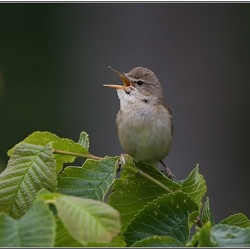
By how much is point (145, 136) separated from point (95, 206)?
290 cm

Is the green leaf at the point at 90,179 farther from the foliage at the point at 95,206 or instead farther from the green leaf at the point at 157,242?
the green leaf at the point at 157,242

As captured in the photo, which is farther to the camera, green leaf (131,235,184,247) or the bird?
the bird

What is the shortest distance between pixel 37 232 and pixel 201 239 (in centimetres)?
40

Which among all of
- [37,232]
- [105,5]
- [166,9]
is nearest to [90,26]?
[105,5]

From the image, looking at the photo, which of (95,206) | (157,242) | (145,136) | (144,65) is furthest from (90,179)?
(144,65)

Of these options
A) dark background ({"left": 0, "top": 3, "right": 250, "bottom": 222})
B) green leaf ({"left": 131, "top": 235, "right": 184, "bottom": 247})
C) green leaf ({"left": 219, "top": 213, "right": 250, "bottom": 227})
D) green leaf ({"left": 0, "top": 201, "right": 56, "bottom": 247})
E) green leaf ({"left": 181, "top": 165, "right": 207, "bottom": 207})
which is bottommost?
dark background ({"left": 0, "top": 3, "right": 250, "bottom": 222})

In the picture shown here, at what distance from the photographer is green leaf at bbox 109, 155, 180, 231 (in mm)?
2543

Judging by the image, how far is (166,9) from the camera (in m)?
9.45

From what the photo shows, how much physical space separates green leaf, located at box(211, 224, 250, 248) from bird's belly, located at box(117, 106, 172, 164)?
8.49ft

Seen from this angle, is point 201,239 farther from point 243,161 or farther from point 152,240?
point 243,161

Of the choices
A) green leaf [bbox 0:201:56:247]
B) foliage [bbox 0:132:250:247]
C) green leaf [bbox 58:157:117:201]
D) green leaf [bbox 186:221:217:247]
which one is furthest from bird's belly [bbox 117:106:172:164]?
green leaf [bbox 0:201:56:247]

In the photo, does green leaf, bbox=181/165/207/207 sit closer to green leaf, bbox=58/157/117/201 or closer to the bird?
green leaf, bbox=58/157/117/201

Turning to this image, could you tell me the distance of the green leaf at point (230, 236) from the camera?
1982 millimetres

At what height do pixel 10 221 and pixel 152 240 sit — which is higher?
pixel 10 221
